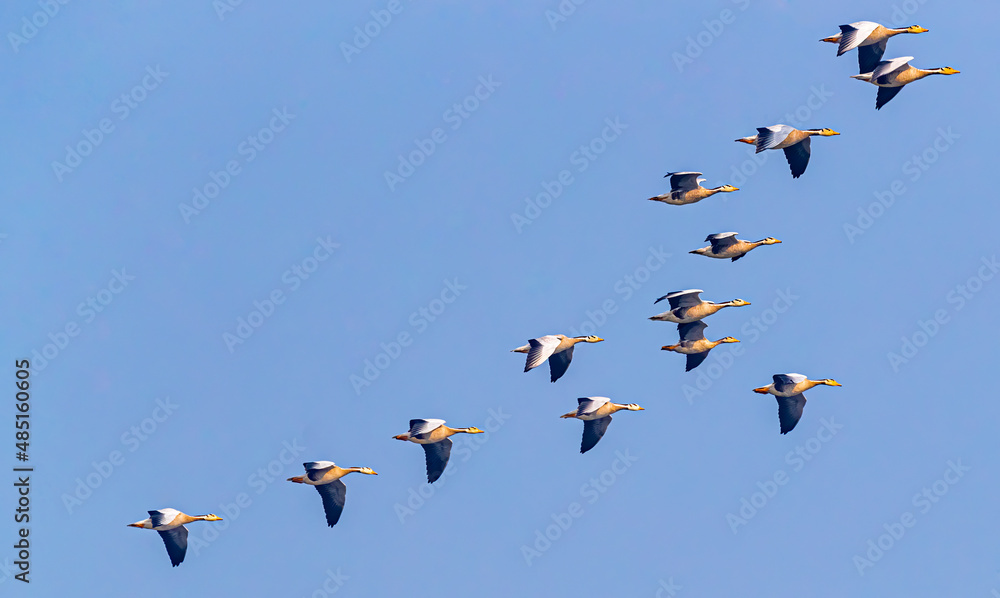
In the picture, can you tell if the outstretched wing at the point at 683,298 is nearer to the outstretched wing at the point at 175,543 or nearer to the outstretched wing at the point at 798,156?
the outstretched wing at the point at 798,156

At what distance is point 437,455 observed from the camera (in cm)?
10156

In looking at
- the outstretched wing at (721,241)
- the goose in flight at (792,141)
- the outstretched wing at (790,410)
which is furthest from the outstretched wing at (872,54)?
the outstretched wing at (790,410)

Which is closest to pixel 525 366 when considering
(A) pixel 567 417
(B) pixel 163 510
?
(A) pixel 567 417

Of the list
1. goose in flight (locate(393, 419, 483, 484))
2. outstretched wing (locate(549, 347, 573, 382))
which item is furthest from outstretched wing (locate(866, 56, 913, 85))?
goose in flight (locate(393, 419, 483, 484))

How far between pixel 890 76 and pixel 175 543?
4288 centimetres

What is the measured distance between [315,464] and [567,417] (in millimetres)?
13128

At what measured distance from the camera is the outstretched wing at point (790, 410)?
10269 centimetres

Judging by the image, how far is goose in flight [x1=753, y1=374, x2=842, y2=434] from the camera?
4031 inches

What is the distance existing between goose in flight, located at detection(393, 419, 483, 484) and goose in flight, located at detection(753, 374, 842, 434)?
16225 mm

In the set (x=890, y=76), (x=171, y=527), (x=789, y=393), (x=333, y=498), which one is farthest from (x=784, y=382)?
(x=171, y=527)

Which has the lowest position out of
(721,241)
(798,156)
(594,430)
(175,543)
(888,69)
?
(594,430)

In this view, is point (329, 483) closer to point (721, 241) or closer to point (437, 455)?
point (437, 455)

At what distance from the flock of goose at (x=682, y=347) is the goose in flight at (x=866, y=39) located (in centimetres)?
5

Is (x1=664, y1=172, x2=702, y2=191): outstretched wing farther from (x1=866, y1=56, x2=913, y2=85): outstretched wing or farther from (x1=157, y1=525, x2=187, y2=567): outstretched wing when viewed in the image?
(x1=157, y1=525, x2=187, y2=567): outstretched wing
